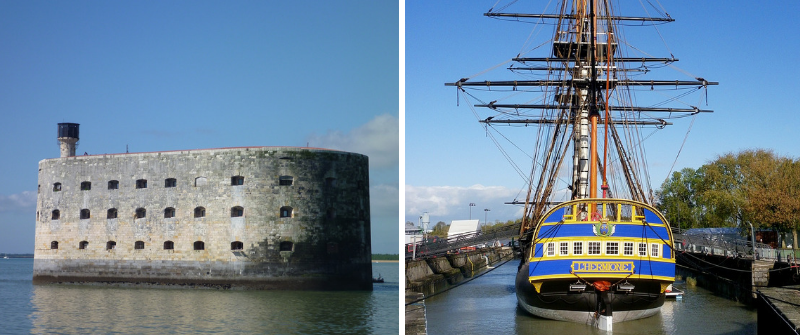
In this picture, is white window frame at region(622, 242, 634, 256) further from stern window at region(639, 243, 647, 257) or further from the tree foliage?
the tree foliage

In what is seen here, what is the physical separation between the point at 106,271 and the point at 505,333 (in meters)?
19.3

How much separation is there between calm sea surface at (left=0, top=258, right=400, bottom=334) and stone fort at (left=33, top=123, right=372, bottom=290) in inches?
35.8

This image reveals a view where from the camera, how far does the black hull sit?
16.7m

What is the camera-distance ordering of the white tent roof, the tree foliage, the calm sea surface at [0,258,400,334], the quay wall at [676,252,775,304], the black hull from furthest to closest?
the white tent roof, the tree foliage, the quay wall at [676,252,775,304], the calm sea surface at [0,258,400,334], the black hull

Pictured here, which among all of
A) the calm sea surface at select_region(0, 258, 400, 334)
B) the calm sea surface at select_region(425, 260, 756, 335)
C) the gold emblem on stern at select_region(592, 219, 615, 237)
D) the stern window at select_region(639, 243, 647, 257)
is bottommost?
the calm sea surface at select_region(0, 258, 400, 334)

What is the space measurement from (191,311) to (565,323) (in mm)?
10430

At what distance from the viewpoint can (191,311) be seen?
21.5m

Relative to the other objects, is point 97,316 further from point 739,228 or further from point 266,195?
point 739,228

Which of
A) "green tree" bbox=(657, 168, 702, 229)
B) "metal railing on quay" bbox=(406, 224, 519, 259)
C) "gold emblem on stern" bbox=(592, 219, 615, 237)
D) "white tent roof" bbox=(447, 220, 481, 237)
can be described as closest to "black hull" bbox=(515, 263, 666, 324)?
"gold emblem on stern" bbox=(592, 219, 615, 237)

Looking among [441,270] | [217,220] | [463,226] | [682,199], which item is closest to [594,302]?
[441,270]

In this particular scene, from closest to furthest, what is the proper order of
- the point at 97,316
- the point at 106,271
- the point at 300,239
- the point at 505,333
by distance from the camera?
the point at 505,333
the point at 97,316
the point at 300,239
the point at 106,271

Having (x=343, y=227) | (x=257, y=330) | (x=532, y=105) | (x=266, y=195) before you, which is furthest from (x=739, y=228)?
(x=257, y=330)

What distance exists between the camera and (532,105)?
25000mm

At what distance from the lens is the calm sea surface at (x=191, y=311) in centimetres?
1833
